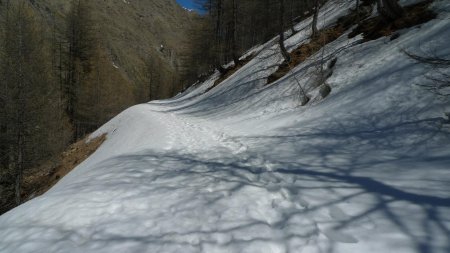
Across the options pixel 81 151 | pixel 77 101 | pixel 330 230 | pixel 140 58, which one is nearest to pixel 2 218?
pixel 330 230

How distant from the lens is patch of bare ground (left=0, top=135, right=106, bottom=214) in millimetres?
14703

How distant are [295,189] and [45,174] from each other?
1724 cm

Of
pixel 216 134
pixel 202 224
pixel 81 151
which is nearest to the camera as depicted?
pixel 202 224

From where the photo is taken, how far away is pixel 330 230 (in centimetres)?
296

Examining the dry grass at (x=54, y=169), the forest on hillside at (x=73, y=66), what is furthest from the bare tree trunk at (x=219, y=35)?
the dry grass at (x=54, y=169)

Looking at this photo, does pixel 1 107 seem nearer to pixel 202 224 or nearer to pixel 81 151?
pixel 81 151

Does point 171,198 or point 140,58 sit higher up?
point 140,58

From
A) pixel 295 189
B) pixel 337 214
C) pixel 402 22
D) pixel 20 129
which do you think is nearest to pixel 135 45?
pixel 20 129

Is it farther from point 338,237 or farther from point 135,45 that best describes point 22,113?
point 135,45

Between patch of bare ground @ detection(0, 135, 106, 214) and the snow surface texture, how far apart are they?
386 inches

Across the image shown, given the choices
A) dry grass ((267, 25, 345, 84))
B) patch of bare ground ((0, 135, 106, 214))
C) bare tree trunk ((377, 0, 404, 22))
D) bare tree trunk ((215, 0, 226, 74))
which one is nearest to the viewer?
bare tree trunk ((377, 0, 404, 22))

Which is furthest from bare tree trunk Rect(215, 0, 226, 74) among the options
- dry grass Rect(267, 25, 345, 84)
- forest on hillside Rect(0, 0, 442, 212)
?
dry grass Rect(267, 25, 345, 84)

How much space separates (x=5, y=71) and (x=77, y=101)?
19058 millimetres

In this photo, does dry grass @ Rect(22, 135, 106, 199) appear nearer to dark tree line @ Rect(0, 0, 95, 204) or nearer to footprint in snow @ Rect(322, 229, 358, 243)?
dark tree line @ Rect(0, 0, 95, 204)
